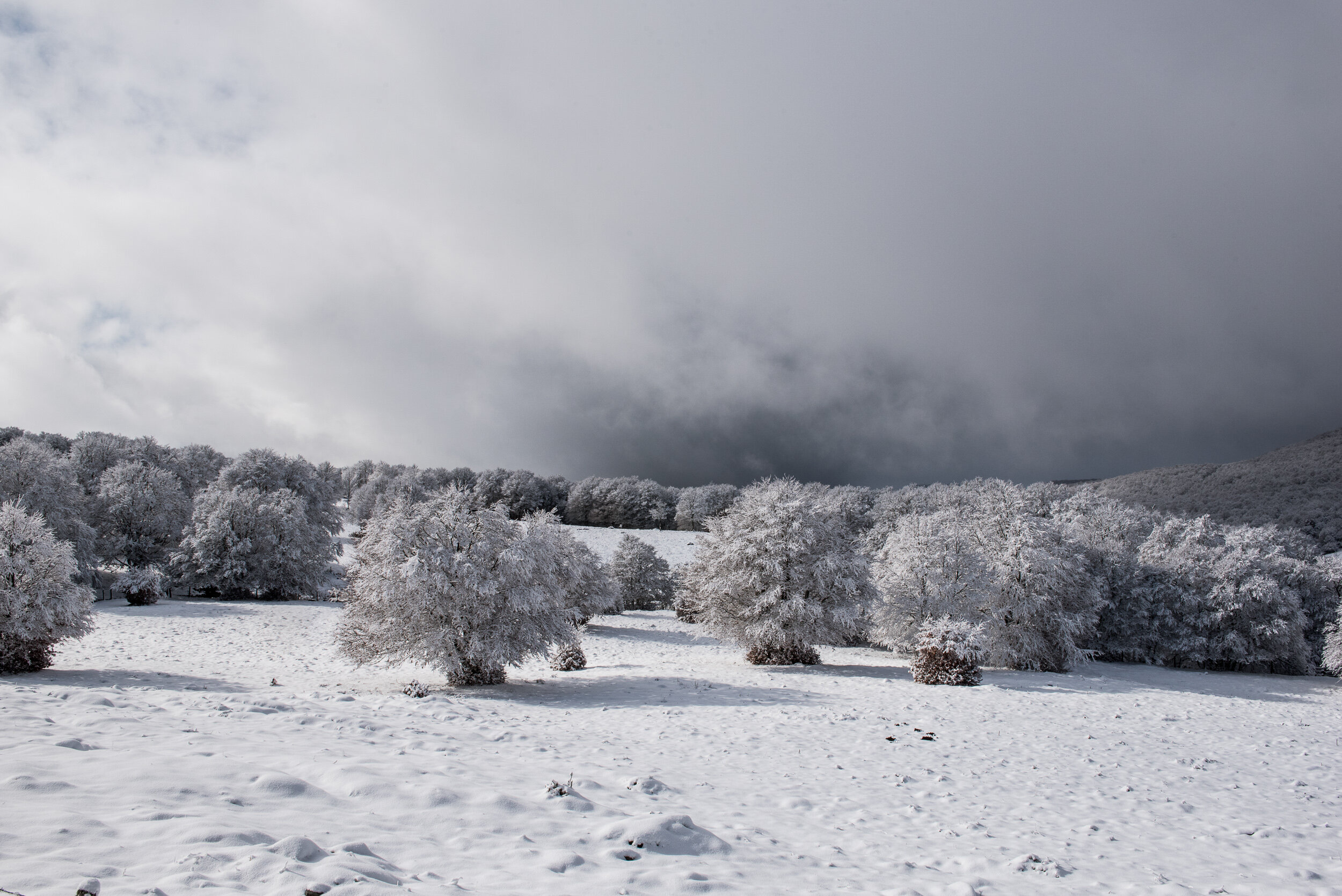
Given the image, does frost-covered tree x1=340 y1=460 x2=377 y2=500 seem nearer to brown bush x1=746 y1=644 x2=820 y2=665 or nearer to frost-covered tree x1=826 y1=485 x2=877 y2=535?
frost-covered tree x1=826 y1=485 x2=877 y2=535

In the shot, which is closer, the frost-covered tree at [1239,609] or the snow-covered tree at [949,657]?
the snow-covered tree at [949,657]

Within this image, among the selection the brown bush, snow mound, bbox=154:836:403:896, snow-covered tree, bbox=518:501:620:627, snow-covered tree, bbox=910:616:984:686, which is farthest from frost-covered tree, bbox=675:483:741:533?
snow mound, bbox=154:836:403:896

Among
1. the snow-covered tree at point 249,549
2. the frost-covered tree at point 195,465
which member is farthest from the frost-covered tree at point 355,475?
the snow-covered tree at point 249,549

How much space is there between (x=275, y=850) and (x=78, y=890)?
1390 mm

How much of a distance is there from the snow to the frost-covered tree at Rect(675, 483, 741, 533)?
981cm

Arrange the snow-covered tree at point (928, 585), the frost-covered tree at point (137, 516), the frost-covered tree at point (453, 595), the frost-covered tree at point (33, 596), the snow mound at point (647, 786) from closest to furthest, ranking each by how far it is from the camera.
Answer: the snow mound at point (647, 786) → the frost-covered tree at point (33, 596) → the frost-covered tree at point (453, 595) → the snow-covered tree at point (928, 585) → the frost-covered tree at point (137, 516)

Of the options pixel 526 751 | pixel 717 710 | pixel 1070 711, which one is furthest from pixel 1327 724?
pixel 526 751

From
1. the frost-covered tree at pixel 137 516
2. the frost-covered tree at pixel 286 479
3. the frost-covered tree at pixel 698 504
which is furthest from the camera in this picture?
the frost-covered tree at pixel 698 504

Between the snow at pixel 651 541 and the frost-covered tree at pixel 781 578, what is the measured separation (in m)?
41.1

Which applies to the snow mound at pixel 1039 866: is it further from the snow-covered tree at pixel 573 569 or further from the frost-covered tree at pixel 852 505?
the frost-covered tree at pixel 852 505

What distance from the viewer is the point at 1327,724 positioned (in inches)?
808

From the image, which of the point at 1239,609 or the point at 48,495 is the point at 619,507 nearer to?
the point at 48,495

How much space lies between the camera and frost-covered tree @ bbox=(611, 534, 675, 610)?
179 ft

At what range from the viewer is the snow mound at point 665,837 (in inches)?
273
